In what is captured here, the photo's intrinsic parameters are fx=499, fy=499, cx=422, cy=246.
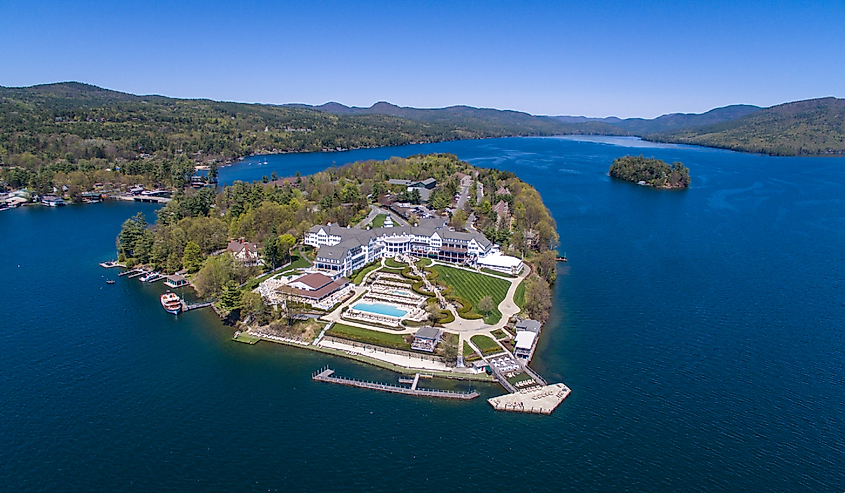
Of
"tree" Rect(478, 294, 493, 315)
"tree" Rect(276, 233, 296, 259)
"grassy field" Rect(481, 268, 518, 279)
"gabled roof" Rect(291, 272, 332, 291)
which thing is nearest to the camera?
"tree" Rect(478, 294, 493, 315)

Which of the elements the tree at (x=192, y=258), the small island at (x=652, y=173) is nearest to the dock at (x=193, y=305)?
the tree at (x=192, y=258)

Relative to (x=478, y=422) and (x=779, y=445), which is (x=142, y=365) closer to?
(x=478, y=422)

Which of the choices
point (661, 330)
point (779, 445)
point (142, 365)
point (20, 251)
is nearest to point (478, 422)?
point (779, 445)

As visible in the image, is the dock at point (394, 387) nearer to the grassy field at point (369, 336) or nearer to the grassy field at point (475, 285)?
the grassy field at point (369, 336)

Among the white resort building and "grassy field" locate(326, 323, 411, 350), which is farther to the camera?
the white resort building

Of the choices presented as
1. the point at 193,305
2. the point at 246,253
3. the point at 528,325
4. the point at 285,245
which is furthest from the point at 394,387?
the point at 246,253

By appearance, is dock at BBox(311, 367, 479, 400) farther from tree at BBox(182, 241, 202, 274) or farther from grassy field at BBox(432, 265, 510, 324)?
tree at BBox(182, 241, 202, 274)

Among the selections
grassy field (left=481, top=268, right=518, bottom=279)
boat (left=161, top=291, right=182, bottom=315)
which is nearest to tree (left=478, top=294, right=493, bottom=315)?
grassy field (left=481, top=268, right=518, bottom=279)
